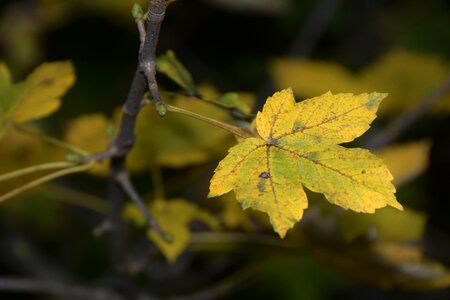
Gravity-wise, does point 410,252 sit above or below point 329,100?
below

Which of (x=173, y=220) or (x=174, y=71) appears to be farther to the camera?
(x=173, y=220)

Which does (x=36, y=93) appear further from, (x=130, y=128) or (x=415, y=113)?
(x=415, y=113)

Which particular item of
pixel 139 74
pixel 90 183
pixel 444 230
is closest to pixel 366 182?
pixel 139 74

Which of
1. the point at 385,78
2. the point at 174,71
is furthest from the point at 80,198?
the point at 385,78

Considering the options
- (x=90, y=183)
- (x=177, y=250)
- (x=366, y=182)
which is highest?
(x=366, y=182)

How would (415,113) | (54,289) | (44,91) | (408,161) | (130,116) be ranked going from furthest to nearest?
(415,113) → (54,289) → (408,161) → (44,91) → (130,116)

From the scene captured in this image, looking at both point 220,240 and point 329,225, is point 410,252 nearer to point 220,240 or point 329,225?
point 329,225
